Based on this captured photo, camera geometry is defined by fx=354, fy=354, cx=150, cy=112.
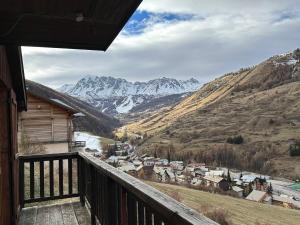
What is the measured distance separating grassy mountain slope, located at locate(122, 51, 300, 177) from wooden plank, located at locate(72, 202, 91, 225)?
312 feet

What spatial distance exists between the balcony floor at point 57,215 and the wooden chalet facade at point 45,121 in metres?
17.0

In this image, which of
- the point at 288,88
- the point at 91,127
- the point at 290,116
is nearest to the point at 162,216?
the point at 91,127

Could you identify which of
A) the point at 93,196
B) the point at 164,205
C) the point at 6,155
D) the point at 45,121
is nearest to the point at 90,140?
the point at 45,121

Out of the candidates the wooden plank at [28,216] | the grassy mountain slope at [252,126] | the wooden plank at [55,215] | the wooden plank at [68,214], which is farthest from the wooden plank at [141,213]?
the grassy mountain slope at [252,126]

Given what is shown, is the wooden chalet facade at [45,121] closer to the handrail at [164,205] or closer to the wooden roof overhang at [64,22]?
the wooden roof overhang at [64,22]

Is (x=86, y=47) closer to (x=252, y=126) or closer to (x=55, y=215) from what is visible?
(x=55, y=215)

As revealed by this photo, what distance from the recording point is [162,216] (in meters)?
2.05

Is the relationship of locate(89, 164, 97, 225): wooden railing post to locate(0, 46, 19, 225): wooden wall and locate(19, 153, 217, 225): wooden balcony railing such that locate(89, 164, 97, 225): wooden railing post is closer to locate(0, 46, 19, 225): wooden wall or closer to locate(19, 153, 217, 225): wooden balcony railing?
locate(19, 153, 217, 225): wooden balcony railing

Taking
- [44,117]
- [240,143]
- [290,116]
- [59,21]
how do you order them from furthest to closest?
[290,116] → [240,143] → [44,117] → [59,21]

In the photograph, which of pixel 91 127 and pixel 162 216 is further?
pixel 91 127

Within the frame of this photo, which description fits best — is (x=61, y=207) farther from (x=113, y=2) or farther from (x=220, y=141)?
(x=220, y=141)

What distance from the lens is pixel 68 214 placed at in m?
5.61

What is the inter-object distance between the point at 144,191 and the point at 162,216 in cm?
34

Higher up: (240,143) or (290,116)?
(290,116)
